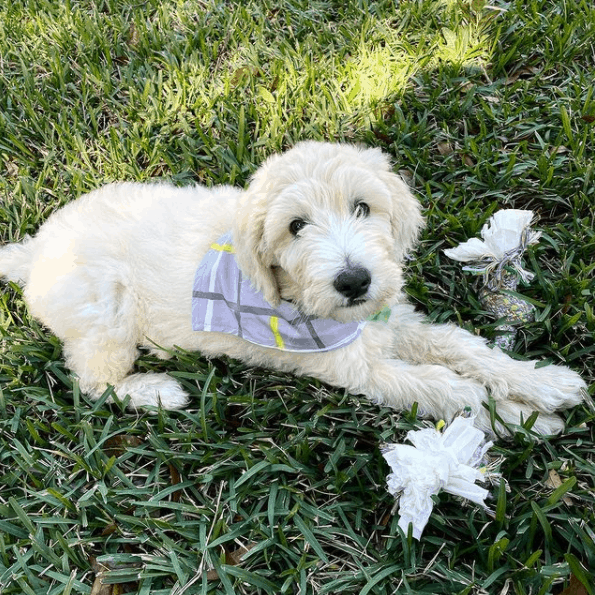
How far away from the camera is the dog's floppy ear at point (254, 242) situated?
2818 mm

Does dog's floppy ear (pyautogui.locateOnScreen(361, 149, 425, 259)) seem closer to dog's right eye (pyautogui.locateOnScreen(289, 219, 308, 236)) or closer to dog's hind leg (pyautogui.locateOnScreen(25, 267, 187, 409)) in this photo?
dog's right eye (pyautogui.locateOnScreen(289, 219, 308, 236))

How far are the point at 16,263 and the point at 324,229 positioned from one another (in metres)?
2.65

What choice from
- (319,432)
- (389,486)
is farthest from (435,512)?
(319,432)

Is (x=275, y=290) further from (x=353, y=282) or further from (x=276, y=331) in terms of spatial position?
(x=353, y=282)

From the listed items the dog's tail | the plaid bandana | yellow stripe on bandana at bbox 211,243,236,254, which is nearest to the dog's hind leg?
the dog's tail

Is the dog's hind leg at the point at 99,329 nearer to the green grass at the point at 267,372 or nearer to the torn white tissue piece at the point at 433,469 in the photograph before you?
the green grass at the point at 267,372

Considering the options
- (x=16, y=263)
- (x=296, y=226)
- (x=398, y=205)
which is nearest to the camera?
(x=296, y=226)

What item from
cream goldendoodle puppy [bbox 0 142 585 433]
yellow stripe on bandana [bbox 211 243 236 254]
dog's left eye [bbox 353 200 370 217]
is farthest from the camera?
yellow stripe on bandana [bbox 211 243 236 254]

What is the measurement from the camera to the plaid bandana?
3131 millimetres

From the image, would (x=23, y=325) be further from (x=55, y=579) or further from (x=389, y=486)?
(x=389, y=486)

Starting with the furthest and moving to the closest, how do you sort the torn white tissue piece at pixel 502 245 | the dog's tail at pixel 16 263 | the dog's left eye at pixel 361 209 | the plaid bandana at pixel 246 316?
the dog's tail at pixel 16 263 < the torn white tissue piece at pixel 502 245 < the plaid bandana at pixel 246 316 < the dog's left eye at pixel 361 209

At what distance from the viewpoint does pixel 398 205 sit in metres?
3.02

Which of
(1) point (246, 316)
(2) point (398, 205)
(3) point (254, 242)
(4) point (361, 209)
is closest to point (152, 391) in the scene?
(1) point (246, 316)

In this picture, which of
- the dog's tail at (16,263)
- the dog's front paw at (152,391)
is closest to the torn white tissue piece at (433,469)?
the dog's front paw at (152,391)
